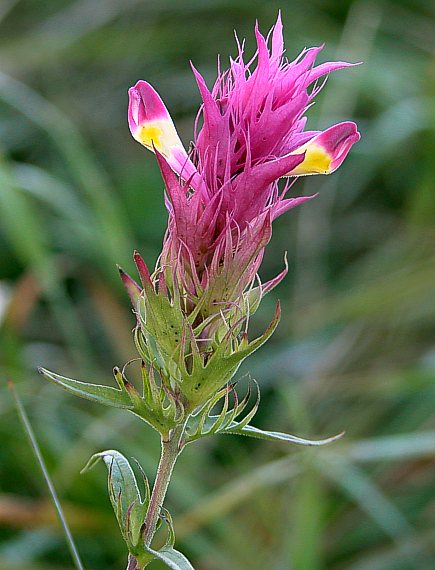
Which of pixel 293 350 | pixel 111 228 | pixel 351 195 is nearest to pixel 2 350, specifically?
pixel 111 228

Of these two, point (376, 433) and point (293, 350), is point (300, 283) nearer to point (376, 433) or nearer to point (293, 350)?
point (293, 350)

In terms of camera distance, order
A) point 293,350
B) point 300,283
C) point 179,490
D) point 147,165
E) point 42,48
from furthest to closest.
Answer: point 42,48
point 147,165
point 300,283
point 293,350
point 179,490

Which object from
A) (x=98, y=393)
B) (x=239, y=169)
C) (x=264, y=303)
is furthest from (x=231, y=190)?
(x=264, y=303)

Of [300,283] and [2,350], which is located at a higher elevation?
[300,283]

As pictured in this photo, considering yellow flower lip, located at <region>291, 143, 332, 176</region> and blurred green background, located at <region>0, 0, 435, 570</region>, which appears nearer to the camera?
yellow flower lip, located at <region>291, 143, 332, 176</region>

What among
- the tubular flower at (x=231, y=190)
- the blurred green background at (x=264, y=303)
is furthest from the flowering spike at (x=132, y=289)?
the blurred green background at (x=264, y=303)

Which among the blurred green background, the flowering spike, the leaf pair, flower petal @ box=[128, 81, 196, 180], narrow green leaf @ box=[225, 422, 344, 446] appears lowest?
the leaf pair

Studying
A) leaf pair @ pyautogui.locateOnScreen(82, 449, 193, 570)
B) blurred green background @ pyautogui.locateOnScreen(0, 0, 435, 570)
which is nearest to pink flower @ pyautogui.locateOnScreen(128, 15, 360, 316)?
leaf pair @ pyautogui.locateOnScreen(82, 449, 193, 570)

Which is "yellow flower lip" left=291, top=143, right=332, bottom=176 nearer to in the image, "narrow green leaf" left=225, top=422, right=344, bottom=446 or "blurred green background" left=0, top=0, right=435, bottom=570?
"narrow green leaf" left=225, top=422, right=344, bottom=446
